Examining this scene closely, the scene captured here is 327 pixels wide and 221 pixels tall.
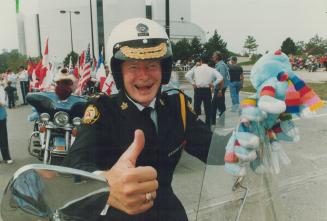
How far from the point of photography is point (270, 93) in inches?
43.6

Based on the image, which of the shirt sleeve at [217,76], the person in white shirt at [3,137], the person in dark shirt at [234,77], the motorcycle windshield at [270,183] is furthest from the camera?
the shirt sleeve at [217,76]

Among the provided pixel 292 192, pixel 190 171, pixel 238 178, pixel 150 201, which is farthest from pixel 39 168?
pixel 190 171

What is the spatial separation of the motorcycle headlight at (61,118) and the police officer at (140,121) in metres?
3.59

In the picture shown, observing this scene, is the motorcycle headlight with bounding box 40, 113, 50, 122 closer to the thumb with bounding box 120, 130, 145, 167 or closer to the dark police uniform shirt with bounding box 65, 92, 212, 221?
the dark police uniform shirt with bounding box 65, 92, 212, 221

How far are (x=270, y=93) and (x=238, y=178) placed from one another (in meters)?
0.27

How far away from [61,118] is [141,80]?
150 inches

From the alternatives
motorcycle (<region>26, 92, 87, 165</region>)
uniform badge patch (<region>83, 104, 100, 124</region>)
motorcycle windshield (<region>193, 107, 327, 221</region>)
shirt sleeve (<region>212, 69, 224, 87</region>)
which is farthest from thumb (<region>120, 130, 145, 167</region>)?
shirt sleeve (<region>212, 69, 224, 87</region>)

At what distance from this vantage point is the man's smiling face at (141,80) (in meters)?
1.62

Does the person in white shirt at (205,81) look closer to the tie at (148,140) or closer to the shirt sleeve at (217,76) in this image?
the shirt sleeve at (217,76)

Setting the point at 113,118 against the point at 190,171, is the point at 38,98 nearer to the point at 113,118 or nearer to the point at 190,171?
the point at 190,171

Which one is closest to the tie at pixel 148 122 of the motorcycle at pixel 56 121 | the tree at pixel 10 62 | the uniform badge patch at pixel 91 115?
the uniform badge patch at pixel 91 115

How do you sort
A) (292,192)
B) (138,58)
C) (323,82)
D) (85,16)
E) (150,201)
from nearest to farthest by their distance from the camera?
1. (150,201)
2. (292,192)
3. (138,58)
4. (323,82)
5. (85,16)

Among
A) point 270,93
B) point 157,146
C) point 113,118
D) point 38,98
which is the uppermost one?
point 270,93

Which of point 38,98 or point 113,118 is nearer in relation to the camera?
point 113,118
